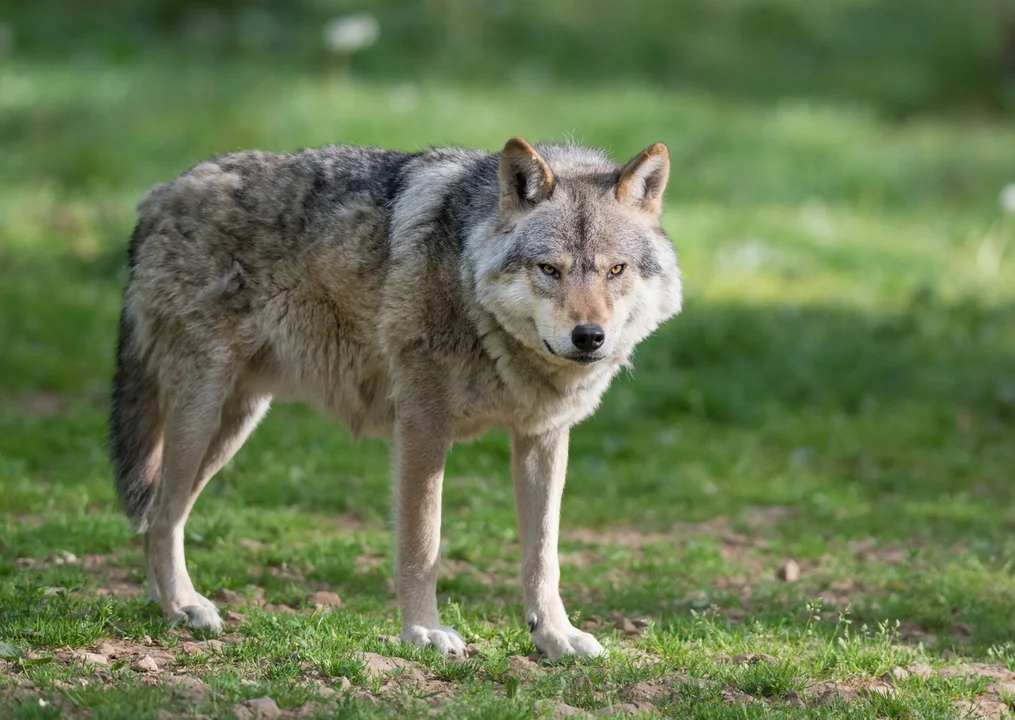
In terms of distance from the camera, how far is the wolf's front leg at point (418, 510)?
5492mm

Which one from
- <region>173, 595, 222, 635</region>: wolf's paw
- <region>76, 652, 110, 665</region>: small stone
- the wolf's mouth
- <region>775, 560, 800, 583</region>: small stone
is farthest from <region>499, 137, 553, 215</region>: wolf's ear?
<region>775, 560, 800, 583</region>: small stone

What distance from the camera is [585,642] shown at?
5.45 metres

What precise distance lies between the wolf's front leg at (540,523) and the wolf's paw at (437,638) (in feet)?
1.28

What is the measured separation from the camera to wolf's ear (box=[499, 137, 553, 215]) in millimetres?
5391

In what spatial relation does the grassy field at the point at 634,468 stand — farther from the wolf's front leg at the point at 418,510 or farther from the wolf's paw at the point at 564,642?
the wolf's front leg at the point at 418,510

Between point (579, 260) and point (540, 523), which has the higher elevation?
point (579, 260)

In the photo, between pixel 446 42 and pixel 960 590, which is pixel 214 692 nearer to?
pixel 960 590

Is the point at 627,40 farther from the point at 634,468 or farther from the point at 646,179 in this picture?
the point at 646,179

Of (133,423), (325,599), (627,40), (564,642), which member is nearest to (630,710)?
(564,642)

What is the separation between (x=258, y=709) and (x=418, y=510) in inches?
55.4

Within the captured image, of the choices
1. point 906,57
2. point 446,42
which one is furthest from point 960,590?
point 906,57

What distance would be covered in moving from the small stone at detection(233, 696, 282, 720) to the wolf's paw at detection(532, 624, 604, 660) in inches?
56.5

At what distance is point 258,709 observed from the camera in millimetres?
4344

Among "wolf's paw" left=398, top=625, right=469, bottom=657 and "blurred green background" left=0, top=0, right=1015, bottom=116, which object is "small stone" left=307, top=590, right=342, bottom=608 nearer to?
"wolf's paw" left=398, top=625, right=469, bottom=657
